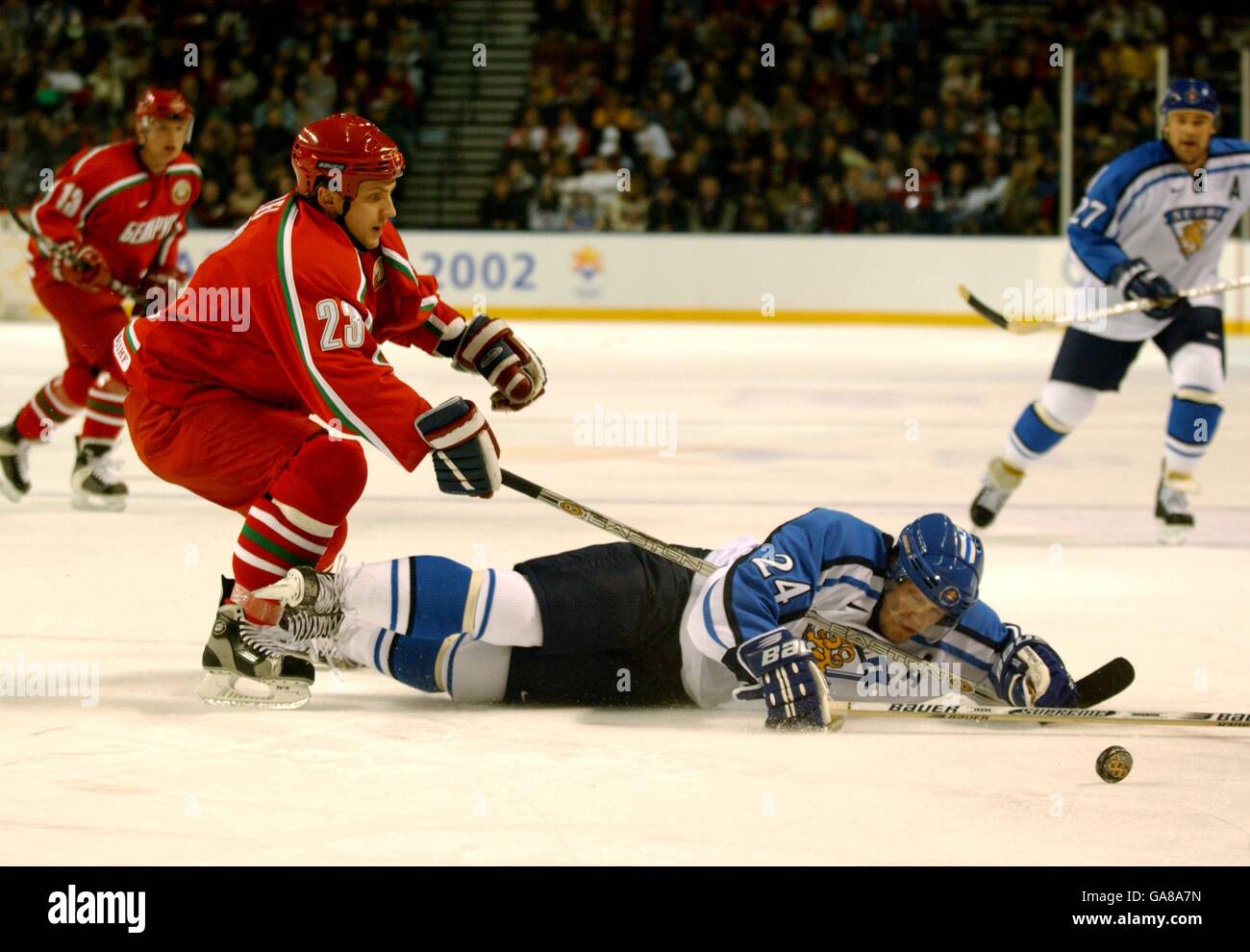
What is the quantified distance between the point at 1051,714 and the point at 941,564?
35 centimetres

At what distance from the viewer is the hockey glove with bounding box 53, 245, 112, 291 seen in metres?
5.91

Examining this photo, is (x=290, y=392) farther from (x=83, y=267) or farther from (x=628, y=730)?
(x=83, y=267)

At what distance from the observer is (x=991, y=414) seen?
8.59m

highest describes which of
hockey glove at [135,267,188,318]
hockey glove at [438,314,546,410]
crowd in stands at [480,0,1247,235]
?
crowd in stands at [480,0,1247,235]

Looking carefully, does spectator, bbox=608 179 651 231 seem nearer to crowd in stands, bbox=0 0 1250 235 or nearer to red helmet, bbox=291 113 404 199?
crowd in stands, bbox=0 0 1250 235

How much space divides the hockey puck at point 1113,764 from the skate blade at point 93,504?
12.2ft

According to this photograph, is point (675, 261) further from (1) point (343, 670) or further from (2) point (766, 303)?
(1) point (343, 670)

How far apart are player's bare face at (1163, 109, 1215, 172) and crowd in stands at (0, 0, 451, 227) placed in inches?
337

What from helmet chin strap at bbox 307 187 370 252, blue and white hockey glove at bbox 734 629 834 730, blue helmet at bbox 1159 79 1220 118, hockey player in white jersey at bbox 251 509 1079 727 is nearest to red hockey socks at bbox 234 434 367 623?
hockey player in white jersey at bbox 251 509 1079 727

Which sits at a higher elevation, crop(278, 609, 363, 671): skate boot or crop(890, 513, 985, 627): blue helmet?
crop(890, 513, 985, 627): blue helmet

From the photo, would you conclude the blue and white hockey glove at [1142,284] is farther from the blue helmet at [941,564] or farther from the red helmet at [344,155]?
the red helmet at [344,155]

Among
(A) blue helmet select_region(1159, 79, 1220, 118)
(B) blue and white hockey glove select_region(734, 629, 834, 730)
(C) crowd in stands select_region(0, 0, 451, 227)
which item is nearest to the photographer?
(B) blue and white hockey glove select_region(734, 629, 834, 730)
